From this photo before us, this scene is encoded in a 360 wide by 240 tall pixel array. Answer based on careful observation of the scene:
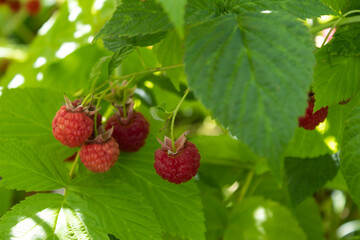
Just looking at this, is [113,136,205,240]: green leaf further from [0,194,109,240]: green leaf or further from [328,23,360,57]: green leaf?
[328,23,360,57]: green leaf

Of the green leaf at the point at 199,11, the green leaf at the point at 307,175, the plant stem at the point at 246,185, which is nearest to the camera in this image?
the green leaf at the point at 199,11

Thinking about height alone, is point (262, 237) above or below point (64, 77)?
below

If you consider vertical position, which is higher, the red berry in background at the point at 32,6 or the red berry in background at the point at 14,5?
the red berry in background at the point at 14,5

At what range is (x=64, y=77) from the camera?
1528mm

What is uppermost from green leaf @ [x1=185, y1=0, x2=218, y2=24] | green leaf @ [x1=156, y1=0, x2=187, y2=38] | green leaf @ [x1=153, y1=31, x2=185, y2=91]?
green leaf @ [x1=156, y1=0, x2=187, y2=38]

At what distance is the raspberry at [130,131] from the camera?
0.96 m

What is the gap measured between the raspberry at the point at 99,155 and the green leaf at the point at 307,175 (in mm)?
525

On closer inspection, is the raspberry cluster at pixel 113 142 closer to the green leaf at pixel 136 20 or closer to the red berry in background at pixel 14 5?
the green leaf at pixel 136 20

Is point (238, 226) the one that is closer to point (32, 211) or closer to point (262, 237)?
point (262, 237)

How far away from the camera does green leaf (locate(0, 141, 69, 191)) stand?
2.91 ft

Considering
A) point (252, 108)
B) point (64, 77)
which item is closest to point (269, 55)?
point (252, 108)

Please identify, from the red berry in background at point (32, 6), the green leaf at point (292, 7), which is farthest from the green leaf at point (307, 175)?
the red berry in background at point (32, 6)

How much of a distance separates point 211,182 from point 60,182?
0.66 meters

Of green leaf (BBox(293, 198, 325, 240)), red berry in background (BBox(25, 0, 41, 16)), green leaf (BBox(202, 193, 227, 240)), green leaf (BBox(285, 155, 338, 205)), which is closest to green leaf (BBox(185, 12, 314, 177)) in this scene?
green leaf (BBox(285, 155, 338, 205))
